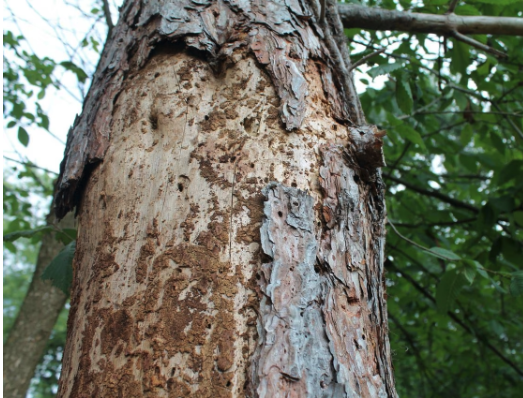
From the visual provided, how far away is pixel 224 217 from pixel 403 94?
1.62 meters

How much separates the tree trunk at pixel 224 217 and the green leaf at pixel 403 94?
993 mm

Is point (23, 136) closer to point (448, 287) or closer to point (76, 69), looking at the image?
point (76, 69)

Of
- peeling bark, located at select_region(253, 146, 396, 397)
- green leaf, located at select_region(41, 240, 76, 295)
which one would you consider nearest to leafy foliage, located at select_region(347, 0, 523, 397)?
peeling bark, located at select_region(253, 146, 396, 397)

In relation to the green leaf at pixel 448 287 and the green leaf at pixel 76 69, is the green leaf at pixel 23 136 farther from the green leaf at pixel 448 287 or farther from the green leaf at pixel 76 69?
the green leaf at pixel 448 287

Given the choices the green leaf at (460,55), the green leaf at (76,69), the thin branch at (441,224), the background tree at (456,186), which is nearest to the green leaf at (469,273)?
the background tree at (456,186)

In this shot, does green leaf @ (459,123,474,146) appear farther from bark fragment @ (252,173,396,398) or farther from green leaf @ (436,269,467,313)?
bark fragment @ (252,173,396,398)

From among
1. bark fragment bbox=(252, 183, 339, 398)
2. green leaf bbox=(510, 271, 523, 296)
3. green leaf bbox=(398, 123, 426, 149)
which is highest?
green leaf bbox=(398, 123, 426, 149)

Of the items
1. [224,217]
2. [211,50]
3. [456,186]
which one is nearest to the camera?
[224,217]

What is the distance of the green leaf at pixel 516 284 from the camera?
5.18 ft

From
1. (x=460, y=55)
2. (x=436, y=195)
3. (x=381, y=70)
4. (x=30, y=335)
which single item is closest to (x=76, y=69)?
(x=30, y=335)

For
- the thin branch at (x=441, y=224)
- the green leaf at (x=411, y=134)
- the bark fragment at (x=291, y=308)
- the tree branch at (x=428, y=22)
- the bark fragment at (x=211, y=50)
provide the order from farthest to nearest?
the thin branch at (x=441, y=224), the green leaf at (x=411, y=134), the tree branch at (x=428, y=22), the bark fragment at (x=211, y=50), the bark fragment at (x=291, y=308)

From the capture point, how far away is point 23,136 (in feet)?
10.0

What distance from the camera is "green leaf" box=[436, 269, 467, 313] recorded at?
5.64 feet

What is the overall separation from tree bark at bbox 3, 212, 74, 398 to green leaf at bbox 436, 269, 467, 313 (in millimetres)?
2888
